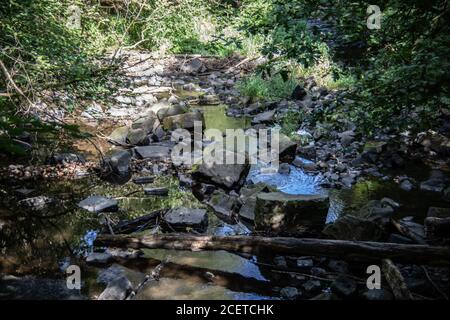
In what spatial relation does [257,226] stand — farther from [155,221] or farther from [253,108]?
[253,108]

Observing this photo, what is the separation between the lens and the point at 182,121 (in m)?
8.47

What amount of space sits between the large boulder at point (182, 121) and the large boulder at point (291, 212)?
402 centimetres

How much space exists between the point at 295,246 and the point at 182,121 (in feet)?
→ 16.4

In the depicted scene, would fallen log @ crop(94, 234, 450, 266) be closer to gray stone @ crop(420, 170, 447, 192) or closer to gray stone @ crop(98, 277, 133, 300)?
gray stone @ crop(98, 277, 133, 300)

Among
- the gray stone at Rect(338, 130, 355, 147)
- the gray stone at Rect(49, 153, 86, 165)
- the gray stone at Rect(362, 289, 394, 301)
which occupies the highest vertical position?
the gray stone at Rect(338, 130, 355, 147)

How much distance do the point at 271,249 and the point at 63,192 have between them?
3.19m

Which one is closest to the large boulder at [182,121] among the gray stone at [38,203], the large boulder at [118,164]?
the large boulder at [118,164]

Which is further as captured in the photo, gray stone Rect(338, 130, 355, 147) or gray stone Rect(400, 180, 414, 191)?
gray stone Rect(338, 130, 355, 147)

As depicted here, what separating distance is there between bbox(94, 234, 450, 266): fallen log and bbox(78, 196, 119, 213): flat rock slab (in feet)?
3.07

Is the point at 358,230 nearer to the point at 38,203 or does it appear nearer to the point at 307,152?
the point at 307,152

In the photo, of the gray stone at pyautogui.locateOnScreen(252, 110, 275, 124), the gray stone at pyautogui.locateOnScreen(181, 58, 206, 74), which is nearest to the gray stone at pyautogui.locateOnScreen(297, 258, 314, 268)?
the gray stone at pyautogui.locateOnScreen(252, 110, 275, 124)

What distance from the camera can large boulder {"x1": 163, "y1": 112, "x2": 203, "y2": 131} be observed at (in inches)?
332

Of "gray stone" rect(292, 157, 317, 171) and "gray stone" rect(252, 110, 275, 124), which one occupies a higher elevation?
"gray stone" rect(252, 110, 275, 124)

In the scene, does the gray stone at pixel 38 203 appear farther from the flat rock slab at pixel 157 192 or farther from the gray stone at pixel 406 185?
the gray stone at pixel 406 185
